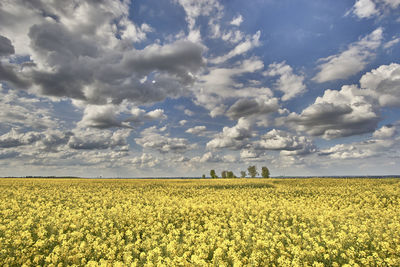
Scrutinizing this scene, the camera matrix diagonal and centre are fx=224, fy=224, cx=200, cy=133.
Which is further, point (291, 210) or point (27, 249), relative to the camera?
point (291, 210)

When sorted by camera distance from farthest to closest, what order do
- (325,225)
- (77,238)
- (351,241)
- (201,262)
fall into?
(325,225) → (77,238) → (351,241) → (201,262)

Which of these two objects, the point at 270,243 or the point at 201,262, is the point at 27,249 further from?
the point at 270,243

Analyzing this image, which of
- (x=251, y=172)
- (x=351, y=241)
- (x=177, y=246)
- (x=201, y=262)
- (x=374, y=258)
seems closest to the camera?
(x=201, y=262)

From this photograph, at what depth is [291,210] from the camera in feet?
49.2

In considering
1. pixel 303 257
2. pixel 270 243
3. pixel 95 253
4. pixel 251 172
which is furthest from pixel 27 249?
pixel 251 172

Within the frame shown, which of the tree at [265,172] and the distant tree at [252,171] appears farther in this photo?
the distant tree at [252,171]

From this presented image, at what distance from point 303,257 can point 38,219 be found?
44.3 ft

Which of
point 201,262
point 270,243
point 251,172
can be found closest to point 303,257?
point 270,243

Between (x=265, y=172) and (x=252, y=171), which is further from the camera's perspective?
(x=252, y=171)

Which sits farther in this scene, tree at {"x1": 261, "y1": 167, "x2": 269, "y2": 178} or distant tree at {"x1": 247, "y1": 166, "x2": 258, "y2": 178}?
distant tree at {"x1": 247, "y1": 166, "x2": 258, "y2": 178}

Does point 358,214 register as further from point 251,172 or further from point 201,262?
point 251,172

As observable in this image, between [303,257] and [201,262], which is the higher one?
[201,262]

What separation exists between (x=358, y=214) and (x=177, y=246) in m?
12.9

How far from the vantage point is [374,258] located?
304 inches
